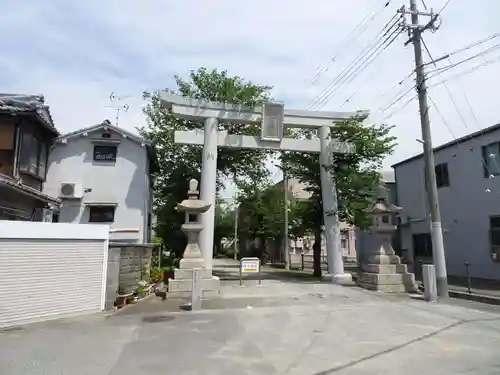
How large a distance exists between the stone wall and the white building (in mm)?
14636

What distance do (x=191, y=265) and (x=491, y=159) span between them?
13784 mm

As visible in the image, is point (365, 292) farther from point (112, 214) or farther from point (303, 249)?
point (303, 249)

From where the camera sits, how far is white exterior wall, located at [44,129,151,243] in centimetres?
1789

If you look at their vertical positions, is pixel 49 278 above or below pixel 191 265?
below

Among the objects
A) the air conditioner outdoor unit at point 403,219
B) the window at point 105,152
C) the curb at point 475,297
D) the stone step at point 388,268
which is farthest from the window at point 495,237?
the window at point 105,152

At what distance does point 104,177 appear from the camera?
60.0 feet

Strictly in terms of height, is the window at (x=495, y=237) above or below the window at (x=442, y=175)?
below

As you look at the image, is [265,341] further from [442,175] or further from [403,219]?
[403,219]

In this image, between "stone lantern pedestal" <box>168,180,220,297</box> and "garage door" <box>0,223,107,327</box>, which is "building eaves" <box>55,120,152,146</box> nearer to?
"stone lantern pedestal" <box>168,180,220,297</box>

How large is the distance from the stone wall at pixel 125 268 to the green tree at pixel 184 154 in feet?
23.7

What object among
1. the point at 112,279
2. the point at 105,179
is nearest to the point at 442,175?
the point at 105,179

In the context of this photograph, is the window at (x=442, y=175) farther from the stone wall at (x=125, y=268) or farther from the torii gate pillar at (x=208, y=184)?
the stone wall at (x=125, y=268)

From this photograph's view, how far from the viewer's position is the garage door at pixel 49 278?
8547mm

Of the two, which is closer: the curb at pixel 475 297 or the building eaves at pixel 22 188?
the building eaves at pixel 22 188
